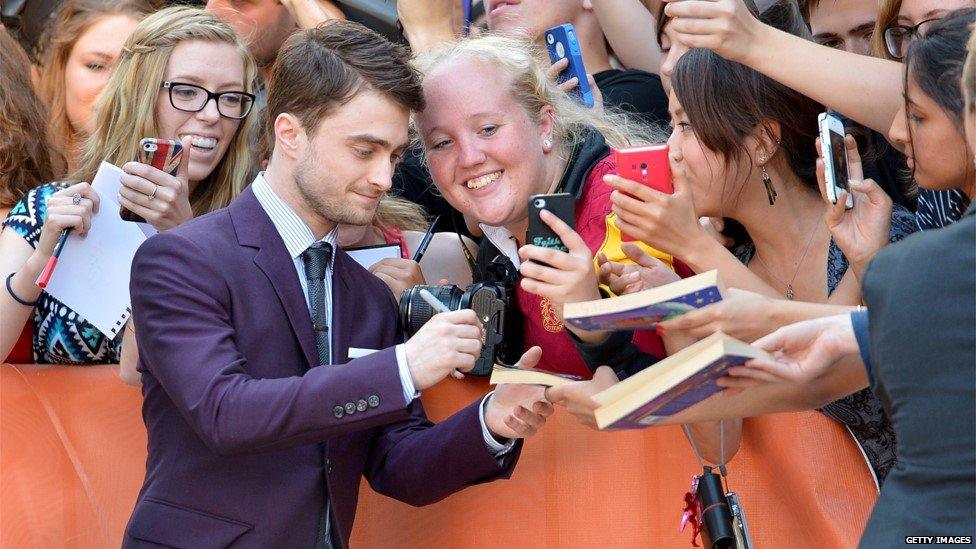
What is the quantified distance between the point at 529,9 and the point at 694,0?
1442 mm

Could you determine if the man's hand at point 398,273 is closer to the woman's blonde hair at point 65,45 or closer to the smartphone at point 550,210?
the smartphone at point 550,210

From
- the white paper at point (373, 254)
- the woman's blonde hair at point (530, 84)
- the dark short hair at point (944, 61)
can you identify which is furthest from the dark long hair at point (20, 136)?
the dark short hair at point (944, 61)

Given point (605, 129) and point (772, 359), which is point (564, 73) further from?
point (772, 359)

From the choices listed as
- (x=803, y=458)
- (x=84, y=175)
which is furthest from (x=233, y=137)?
(x=803, y=458)

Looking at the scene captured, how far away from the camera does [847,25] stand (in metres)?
3.78

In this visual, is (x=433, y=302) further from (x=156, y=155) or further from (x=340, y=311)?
(x=156, y=155)

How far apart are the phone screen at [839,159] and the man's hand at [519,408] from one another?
2.83 ft

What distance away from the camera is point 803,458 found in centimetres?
327

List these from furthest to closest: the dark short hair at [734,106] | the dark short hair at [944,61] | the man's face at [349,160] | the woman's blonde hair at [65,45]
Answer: the woman's blonde hair at [65,45] < the dark short hair at [734,106] < the man's face at [349,160] < the dark short hair at [944,61]

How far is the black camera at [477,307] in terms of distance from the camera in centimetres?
320

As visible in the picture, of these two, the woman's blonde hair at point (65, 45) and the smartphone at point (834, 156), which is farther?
the woman's blonde hair at point (65, 45)

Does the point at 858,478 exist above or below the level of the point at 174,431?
below

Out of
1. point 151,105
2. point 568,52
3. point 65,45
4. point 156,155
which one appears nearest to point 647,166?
point 568,52

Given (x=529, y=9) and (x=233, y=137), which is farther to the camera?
(x=529, y=9)
